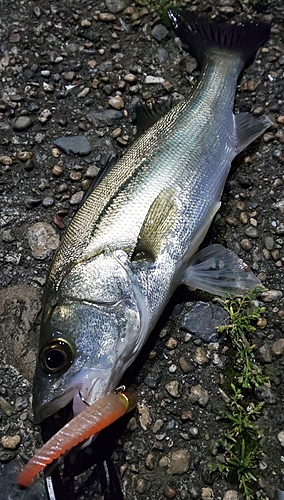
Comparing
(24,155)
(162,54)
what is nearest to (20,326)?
(24,155)

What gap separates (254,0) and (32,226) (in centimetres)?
260

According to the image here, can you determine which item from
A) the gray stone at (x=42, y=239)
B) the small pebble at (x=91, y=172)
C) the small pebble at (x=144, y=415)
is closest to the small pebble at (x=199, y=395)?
the small pebble at (x=144, y=415)

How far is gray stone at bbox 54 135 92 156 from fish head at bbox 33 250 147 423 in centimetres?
122

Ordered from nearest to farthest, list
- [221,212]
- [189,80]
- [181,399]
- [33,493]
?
[33,493] → [181,399] → [221,212] → [189,80]

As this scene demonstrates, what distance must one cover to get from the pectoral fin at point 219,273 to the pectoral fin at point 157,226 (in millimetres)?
320

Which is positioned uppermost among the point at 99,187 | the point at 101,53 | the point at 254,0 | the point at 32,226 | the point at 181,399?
the point at 254,0

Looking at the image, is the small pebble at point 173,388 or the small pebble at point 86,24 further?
the small pebble at point 86,24

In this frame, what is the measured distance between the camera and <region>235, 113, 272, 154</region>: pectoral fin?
12.0ft

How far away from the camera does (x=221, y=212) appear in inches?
142

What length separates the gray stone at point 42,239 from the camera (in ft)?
11.6

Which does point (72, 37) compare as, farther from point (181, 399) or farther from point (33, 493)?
point (33, 493)


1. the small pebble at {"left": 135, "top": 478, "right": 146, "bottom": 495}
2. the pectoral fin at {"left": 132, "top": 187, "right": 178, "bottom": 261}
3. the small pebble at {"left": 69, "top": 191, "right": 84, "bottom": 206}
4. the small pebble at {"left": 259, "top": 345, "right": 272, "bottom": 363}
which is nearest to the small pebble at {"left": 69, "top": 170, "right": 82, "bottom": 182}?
the small pebble at {"left": 69, "top": 191, "right": 84, "bottom": 206}

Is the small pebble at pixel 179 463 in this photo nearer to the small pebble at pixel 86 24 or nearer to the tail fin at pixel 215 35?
the tail fin at pixel 215 35

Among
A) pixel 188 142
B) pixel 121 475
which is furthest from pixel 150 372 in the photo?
pixel 188 142
